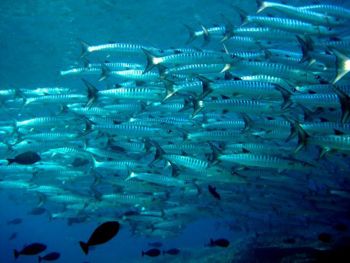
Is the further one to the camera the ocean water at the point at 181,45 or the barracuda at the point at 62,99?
the ocean water at the point at 181,45

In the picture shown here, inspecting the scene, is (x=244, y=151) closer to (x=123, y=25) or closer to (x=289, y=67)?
(x=289, y=67)

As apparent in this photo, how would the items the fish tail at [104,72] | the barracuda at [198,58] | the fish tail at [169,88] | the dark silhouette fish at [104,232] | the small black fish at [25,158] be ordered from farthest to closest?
the fish tail at [104,72]
the small black fish at [25,158]
the fish tail at [169,88]
the barracuda at [198,58]
the dark silhouette fish at [104,232]

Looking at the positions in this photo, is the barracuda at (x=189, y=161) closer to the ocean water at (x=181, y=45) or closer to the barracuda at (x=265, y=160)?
the barracuda at (x=265, y=160)

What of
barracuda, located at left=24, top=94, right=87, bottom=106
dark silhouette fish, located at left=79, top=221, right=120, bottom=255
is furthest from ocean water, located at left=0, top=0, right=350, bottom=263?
dark silhouette fish, located at left=79, top=221, right=120, bottom=255

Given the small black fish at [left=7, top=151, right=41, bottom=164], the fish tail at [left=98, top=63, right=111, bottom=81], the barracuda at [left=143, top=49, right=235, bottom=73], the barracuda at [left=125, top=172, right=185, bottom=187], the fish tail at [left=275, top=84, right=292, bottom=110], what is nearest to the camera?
the fish tail at [left=275, top=84, right=292, bottom=110]

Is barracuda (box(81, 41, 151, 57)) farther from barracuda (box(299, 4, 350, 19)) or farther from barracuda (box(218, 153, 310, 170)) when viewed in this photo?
barracuda (box(299, 4, 350, 19))

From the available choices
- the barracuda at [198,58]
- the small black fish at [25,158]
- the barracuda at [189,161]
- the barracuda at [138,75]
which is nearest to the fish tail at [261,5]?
the barracuda at [198,58]

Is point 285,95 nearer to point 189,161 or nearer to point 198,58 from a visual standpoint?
point 198,58

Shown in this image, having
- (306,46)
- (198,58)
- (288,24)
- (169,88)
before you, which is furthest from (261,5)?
(169,88)

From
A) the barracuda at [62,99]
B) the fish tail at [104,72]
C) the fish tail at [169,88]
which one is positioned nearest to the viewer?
the fish tail at [169,88]

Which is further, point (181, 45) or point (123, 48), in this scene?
point (181, 45)

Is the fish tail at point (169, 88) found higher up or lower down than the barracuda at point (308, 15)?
lower down

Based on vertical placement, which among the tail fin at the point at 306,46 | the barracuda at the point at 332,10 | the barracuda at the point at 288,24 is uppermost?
the barracuda at the point at 332,10

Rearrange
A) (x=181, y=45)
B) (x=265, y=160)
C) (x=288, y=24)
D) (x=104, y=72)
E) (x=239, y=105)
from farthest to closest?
(x=181, y=45) → (x=104, y=72) → (x=265, y=160) → (x=288, y=24) → (x=239, y=105)
